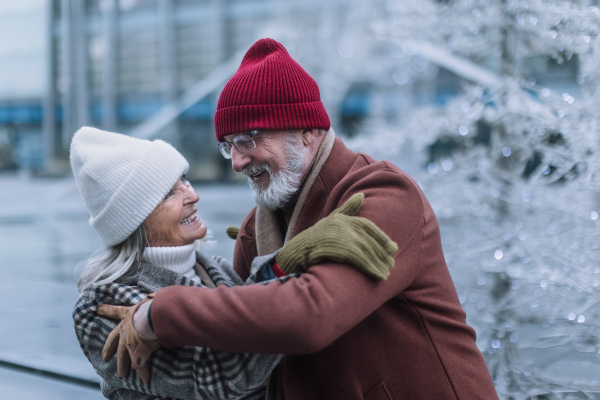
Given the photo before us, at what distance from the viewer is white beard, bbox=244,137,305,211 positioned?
1832mm

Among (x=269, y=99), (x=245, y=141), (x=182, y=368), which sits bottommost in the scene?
(x=182, y=368)

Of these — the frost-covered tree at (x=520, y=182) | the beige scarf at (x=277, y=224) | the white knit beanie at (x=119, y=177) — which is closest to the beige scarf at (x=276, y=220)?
the beige scarf at (x=277, y=224)

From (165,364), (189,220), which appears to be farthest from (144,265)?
(165,364)

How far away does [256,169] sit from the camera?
6.19 feet

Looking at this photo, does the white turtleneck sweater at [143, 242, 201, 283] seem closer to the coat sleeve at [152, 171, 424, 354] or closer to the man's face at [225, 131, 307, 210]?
Result: the man's face at [225, 131, 307, 210]

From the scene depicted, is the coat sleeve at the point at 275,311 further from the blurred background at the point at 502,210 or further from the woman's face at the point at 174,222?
the blurred background at the point at 502,210

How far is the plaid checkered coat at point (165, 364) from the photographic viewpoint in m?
1.62

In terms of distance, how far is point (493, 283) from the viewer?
4.17 metres

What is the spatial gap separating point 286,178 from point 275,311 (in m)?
0.59

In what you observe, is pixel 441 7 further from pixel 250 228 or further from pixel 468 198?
pixel 250 228

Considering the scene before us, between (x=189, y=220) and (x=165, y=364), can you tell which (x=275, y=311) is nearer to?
(x=165, y=364)

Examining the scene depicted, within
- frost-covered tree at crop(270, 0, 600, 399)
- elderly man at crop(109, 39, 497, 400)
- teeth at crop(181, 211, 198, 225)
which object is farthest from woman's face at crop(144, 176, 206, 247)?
frost-covered tree at crop(270, 0, 600, 399)

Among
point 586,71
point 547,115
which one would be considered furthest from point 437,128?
point 586,71

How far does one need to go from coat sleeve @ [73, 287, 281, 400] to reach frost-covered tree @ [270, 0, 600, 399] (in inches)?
75.9
